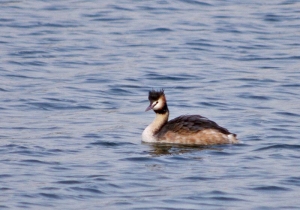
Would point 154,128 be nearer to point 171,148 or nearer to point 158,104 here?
point 158,104

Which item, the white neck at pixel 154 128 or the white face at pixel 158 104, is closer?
the white neck at pixel 154 128

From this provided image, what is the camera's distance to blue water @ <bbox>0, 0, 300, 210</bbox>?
33.9 feet

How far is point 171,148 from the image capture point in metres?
12.9

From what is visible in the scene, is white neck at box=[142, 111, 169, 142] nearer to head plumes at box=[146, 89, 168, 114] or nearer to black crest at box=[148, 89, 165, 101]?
head plumes at box=[146, 89, 168, 114]

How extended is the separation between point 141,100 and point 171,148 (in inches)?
132

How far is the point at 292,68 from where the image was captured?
1895 centimetres

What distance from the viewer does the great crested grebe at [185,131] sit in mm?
12836

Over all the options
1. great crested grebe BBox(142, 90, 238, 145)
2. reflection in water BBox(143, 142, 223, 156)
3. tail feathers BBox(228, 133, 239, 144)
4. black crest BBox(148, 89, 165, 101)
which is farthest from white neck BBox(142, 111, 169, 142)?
tail feathers BBox(228, 133, 239, 144)

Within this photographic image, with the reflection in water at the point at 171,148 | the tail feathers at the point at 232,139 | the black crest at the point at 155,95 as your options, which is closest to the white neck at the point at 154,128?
the reflection in water at the point at 171,148

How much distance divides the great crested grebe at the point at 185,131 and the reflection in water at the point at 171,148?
0.08 meters

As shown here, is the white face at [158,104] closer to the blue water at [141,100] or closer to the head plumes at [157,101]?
the head plumes at [157,101]

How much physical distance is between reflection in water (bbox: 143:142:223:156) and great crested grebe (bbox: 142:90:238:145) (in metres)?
0.08

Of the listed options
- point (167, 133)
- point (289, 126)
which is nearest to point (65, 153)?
point (167, 133)

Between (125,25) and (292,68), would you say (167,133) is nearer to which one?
(292,68)
